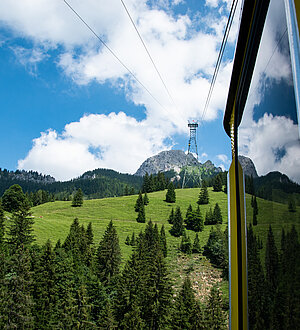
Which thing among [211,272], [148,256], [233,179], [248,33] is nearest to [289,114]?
[248,33]

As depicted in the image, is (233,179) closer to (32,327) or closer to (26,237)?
(32,327)

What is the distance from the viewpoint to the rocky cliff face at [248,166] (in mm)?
1706

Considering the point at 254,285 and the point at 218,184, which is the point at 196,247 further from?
the point at 254,285

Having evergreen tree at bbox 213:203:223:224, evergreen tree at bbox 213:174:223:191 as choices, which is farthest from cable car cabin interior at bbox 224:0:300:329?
evergreen tree at bbox 213:174:223:191

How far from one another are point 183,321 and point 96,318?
12746 mm

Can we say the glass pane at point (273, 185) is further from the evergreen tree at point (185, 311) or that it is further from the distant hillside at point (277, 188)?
the evergreen tree at point (185, 311)

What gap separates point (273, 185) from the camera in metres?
1.27

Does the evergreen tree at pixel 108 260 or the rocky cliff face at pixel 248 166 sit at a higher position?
the rocky cliff face at pixel 248 166

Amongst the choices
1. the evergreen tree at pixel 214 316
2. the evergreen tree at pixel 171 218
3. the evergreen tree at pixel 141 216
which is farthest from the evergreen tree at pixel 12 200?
the evergreen tree at pixel 214 316

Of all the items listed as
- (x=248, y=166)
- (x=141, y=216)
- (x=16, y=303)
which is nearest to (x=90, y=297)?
(x=16, y=303)

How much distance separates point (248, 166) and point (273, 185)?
0.60m

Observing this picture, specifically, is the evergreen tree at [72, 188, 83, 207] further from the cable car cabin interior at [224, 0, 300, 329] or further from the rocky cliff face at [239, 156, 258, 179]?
the rocky cliff face at [239, 156, 258, 179]

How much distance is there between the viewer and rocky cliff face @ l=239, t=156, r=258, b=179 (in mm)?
1706

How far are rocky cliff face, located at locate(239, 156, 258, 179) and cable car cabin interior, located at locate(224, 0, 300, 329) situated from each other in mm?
14
